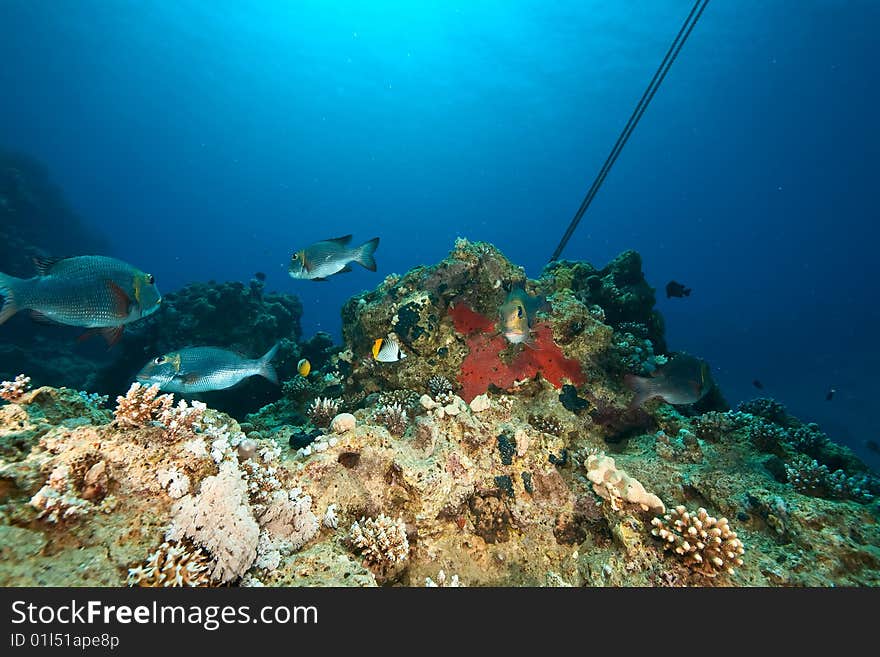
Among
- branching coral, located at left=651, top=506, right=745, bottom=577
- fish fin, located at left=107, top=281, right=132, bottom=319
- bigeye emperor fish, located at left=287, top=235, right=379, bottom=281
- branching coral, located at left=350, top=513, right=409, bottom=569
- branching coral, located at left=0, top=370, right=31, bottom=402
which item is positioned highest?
bigeye emperor fish, located at left=287, top=235, right=379, bottom=281

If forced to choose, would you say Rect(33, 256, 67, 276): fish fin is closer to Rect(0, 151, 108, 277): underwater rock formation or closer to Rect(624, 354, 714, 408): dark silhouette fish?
Rect(624, 354, 714, 408): dark silhouette fish

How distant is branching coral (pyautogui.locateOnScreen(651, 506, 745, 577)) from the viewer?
3.50 m

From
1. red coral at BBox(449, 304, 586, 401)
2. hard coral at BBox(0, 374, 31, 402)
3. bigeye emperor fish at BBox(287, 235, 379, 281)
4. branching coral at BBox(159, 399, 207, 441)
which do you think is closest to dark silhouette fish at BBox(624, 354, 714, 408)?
red coral at BBox(449, 304, 586, 401)

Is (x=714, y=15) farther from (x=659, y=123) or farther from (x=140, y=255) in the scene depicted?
(x=140, y=255)

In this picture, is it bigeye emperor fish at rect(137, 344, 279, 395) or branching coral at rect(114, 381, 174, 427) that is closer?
branching coral at rect(114, 381, 174, 427)

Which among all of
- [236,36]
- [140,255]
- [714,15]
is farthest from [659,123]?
[140,255]

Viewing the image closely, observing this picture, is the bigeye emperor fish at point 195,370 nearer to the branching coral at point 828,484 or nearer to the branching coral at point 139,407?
the branching coral at point 139,407

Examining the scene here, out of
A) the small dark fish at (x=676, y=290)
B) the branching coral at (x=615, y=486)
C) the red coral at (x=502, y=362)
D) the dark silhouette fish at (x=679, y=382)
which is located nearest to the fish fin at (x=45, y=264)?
the red coral at (x=502, y=362)

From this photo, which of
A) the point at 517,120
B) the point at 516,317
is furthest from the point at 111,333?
the point at 517,120

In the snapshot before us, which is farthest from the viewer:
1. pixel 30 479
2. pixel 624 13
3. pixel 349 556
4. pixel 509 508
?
pixel 624 13

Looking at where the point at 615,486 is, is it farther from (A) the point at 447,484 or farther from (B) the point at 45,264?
(B) the point at 45,264

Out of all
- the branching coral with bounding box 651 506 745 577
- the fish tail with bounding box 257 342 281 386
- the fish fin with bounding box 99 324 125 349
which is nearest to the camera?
the branching coral with bounding box 651 506 745 577

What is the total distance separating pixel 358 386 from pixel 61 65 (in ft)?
332

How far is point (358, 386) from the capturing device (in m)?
6.84
